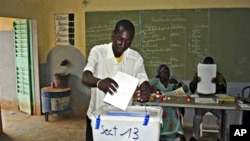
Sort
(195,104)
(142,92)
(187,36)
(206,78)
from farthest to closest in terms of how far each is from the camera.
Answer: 1. (187,36)
2. (206,78)
3. (195,104)
4. (142,92)

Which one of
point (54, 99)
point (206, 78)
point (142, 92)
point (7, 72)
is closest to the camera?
point (142, 92)

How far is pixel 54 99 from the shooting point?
3.80 meters

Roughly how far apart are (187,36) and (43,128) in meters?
2.30

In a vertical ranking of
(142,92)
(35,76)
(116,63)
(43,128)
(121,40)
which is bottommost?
(43,128)

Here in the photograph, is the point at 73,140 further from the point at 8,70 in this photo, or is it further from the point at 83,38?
the point at 8,70

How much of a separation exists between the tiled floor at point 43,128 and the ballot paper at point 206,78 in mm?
701

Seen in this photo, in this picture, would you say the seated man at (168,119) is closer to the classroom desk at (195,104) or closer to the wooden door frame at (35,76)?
the classroom desk at (195,104)

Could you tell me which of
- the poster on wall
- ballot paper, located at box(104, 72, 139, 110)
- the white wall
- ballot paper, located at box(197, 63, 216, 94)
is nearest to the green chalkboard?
the poster on wall

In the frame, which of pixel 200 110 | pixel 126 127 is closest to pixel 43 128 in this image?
pixel 200 110

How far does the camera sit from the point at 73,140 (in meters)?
3.23

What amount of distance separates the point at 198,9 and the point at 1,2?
7.81 feet

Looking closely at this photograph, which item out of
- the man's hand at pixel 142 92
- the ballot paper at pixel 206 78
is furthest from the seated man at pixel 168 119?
the man's hand at pixel 142 92

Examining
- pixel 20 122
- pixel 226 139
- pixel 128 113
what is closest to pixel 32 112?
pixel 20 122

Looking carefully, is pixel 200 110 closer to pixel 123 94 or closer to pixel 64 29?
pixel 123 94
